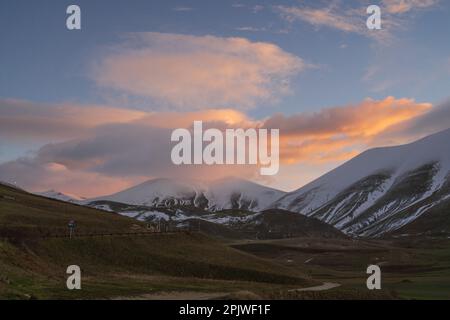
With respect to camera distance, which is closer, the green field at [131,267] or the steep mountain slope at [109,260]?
the green field at [131,267]

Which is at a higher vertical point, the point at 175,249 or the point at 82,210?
the point at 82,210

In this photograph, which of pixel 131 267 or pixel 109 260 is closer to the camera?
pixel 131 267

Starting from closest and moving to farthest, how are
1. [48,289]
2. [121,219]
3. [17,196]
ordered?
[48,289] → [121,219] → [17,196]

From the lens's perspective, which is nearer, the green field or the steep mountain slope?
the green field

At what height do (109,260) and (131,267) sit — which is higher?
(109,260)

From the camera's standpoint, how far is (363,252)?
198 m
